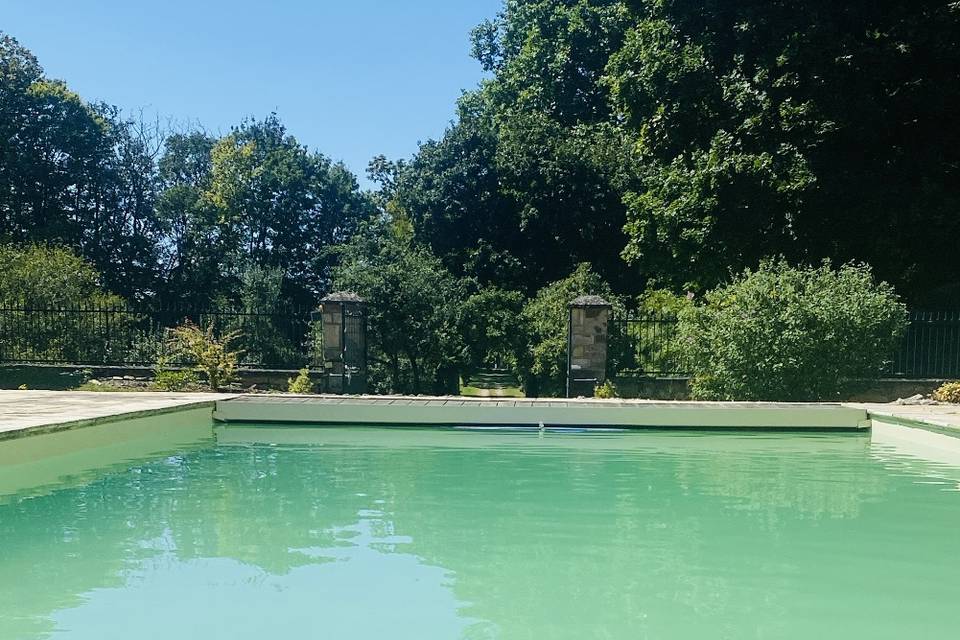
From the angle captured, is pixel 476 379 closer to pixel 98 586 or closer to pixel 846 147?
pixel 846 147

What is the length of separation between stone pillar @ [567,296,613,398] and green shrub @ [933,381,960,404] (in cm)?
492

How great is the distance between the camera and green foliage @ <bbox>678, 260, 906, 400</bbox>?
36.0 ft

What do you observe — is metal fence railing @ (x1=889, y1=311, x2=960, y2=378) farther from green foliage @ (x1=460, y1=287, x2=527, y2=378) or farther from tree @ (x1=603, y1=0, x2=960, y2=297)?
green foliage @ (x1=460, y1=287, x2=527, y2=378)

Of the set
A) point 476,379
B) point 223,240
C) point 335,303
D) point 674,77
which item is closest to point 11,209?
point 223,240

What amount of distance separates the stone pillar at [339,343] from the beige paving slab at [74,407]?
240 cm

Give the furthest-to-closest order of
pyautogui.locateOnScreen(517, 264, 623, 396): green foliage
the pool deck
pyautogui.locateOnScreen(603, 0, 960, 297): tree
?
pyautogui.locateOnScreen(517, 264, 623, 396): green foliage → pyautogui.locateOnScreen(603, 0, 960, 297): tree → the pool deck

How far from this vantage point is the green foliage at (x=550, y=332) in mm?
15625

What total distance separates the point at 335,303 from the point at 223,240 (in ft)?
65.8

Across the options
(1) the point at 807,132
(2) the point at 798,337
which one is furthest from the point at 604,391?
(1) the point at 807,132

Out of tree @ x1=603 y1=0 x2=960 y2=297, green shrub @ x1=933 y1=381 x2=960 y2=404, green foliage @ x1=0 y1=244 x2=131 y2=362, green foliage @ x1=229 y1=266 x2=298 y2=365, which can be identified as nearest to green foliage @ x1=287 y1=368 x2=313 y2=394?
green foliage @ x1=229 y1=266 x2=298 y2=365

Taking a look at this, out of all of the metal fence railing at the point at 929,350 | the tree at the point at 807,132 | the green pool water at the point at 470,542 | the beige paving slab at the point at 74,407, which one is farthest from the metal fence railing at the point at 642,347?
the beige paving slab at the point at 74,407

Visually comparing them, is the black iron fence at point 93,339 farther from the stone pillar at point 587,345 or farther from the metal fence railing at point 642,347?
the metal fence railing at point 642,347

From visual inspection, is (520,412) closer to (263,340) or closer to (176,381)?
(176,381)

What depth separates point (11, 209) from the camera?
27.8 m
